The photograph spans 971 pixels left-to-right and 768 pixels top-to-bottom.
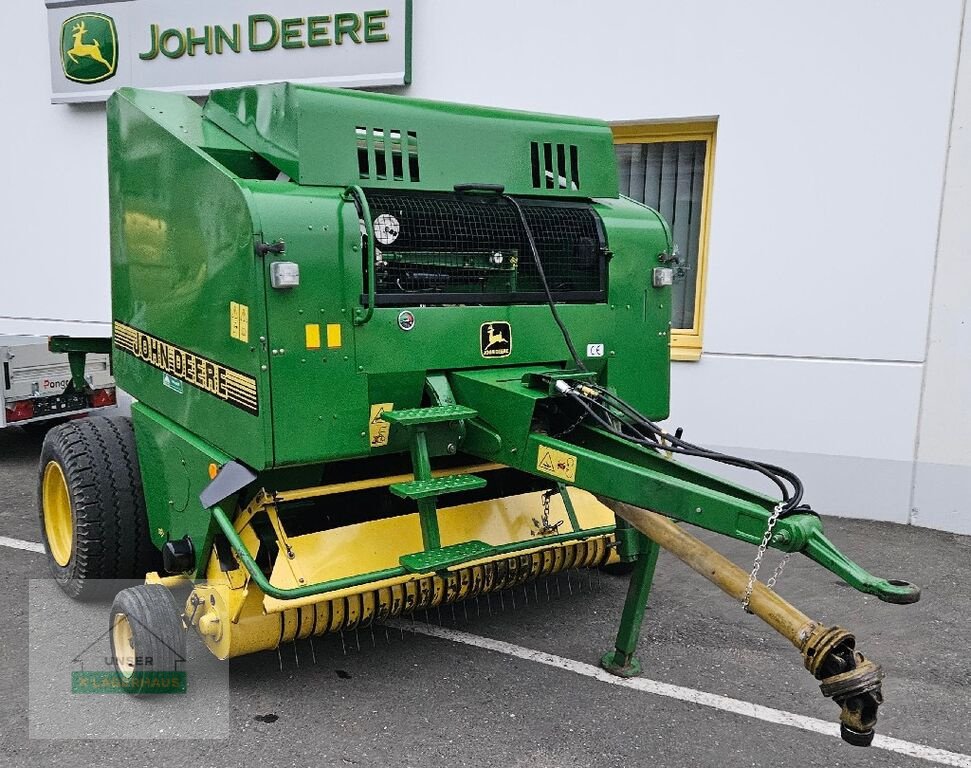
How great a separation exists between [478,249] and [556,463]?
1092mm

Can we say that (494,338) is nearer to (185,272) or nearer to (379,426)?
(379,426)

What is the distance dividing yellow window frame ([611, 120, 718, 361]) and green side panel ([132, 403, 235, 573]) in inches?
152

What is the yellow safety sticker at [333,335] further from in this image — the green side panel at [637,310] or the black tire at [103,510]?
the black tire at [103,510]

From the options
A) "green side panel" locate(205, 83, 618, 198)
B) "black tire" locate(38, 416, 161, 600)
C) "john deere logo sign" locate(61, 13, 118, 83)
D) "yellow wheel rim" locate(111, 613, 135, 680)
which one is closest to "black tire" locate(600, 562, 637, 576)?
"green side panel" locate(205, 83, 618, 198)

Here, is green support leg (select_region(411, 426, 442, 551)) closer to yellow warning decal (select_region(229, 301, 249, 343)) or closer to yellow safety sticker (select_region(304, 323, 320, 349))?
yellow safety sticker (select_region(304, 323, 320, 349))

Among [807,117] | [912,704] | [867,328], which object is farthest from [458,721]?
[807,117]

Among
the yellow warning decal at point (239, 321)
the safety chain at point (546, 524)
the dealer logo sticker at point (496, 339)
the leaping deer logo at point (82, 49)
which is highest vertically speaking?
the leaping deer logo at point (82, 49)

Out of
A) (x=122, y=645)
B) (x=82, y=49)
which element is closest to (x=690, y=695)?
(x=122, y=645)

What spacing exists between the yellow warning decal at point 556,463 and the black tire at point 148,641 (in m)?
1.63

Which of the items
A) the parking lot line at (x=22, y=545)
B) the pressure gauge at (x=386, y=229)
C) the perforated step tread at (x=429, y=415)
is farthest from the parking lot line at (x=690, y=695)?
the parking lot line at (x=22, y=545)

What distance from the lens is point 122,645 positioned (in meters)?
3.83

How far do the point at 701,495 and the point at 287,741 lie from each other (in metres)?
1.83

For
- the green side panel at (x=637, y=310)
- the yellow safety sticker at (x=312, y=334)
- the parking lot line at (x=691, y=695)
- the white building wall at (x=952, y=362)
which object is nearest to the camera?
the parking lot line at (x=691, y=695)

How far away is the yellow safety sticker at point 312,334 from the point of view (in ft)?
11.6
